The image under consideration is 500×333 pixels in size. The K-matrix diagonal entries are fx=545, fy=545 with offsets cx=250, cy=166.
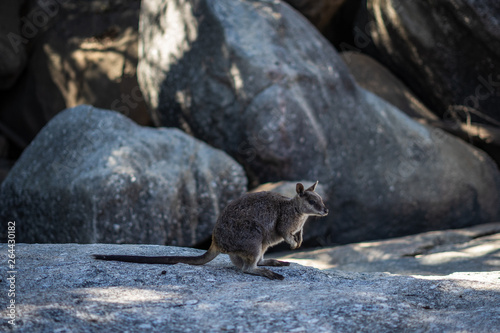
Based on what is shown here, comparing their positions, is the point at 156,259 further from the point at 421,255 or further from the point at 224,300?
the point at 421,255

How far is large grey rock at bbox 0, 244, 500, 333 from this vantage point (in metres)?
2.88

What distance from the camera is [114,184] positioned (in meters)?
6.15

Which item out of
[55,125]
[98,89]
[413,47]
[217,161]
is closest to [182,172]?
[217,161]

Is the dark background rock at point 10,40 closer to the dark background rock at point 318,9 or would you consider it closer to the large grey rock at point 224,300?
the dark background rock at point 318,9

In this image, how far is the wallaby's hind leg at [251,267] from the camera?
4098 mm

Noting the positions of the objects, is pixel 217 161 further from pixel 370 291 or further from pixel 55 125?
pixel 370 291

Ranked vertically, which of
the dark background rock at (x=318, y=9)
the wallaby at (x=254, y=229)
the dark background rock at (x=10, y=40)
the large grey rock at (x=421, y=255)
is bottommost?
the large grey rock at (x=421, y=255)

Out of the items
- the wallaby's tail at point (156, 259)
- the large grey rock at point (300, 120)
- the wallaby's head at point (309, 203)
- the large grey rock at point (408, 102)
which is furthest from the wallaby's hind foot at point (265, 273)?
the large grey rock at point (408, 102)

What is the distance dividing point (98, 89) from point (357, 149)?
15.0ft

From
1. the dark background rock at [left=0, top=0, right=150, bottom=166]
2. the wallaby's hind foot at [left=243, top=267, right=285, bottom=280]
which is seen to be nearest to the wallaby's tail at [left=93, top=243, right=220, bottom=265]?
the wallaby's hind foot at [left=243, top=267, right=285, bottom=280]

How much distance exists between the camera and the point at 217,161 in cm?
713

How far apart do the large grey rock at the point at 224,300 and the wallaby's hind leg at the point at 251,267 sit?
0.07m

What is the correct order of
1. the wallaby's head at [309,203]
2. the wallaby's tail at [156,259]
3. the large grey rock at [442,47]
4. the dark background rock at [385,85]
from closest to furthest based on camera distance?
1. the wallaby's tail at [156,259]
2. the wallaby's head at [309,203]
3. the large grey rock at [442,47]
4. the dark background rock at [385,85]

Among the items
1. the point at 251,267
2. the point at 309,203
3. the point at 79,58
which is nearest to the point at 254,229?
the point at 251,267
